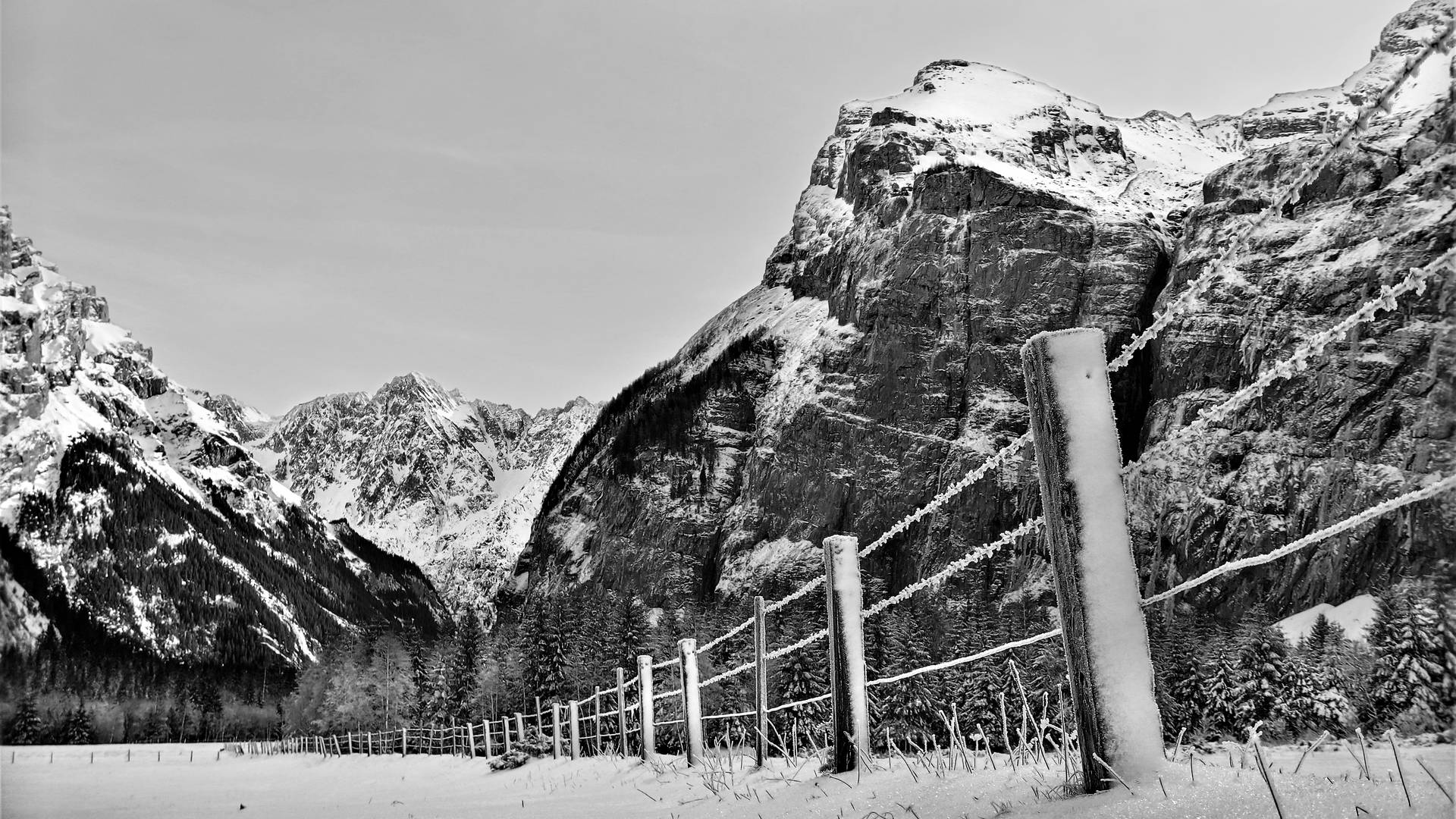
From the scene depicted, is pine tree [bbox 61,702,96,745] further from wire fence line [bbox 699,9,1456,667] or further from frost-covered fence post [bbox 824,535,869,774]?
wire fence line [bbox 699,9,1456,667]

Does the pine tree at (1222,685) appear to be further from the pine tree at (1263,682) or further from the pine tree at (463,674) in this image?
the pine tree at (463,674)

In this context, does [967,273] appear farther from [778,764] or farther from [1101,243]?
[778,764]

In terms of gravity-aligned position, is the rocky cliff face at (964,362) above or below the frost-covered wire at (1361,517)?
above

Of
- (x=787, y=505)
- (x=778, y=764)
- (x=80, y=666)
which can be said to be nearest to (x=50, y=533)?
(x=80, y=666)

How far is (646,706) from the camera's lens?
9523 mm

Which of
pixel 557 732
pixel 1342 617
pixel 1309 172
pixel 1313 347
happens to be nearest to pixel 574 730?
pixel 557 732

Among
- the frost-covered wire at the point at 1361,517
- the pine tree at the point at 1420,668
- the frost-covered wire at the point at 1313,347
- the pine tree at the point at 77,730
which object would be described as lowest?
the pine tree at the point at 77,730

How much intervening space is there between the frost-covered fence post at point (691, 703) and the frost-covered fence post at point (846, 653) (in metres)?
2.79

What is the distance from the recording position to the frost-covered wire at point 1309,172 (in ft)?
7.32

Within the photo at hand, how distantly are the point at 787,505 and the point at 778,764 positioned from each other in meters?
99.3

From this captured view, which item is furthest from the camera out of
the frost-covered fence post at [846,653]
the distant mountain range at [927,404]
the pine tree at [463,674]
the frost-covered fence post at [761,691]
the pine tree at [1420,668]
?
the distant mountain range at [927,404]

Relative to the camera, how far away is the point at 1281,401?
8119 cm

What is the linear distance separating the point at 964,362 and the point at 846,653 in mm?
101011

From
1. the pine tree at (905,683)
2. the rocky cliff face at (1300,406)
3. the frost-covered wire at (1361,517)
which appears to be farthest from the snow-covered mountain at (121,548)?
the frost-covered wire at (1361,517)
